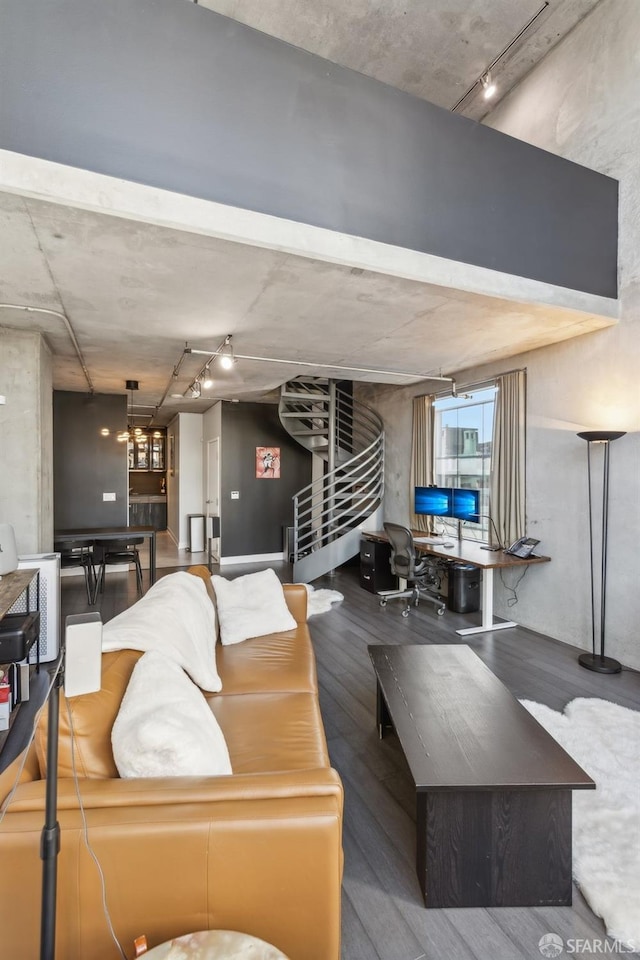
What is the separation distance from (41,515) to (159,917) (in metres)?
3.78

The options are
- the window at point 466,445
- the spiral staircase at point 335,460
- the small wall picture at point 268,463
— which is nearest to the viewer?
the window at point 466,445

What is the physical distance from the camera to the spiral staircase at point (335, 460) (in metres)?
6.68

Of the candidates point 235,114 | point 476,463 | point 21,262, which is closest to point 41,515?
point 21,262

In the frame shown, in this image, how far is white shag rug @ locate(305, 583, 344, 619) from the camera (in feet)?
17.0

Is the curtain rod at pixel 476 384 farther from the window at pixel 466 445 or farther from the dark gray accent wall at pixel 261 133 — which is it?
the dark gray accent wall at pixel 261 133

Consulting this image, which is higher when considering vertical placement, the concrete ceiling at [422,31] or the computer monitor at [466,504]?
the concrete ceiling at [422,31]

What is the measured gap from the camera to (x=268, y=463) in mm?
8625

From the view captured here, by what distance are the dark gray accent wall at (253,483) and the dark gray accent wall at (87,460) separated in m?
1.74

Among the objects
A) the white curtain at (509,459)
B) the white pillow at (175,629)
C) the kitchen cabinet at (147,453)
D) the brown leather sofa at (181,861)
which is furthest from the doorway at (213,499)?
the brown leather sofa at (181,861)

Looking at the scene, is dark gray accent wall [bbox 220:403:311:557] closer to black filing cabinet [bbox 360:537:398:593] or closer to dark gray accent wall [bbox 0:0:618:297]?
black filing cabinet [bbox 360:537:398:593]

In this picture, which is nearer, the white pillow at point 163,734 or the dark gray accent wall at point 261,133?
the white pillow at point 163,734

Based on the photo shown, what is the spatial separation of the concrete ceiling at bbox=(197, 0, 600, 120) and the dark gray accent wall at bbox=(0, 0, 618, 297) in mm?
1879

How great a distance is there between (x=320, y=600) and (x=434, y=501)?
6.19ft

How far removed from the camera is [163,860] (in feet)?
3.64
